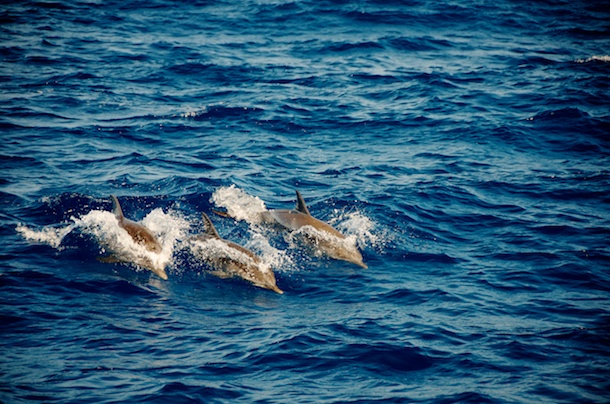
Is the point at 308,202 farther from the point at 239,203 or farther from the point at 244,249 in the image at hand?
the point at 244,249

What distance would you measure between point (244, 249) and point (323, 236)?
1.89m

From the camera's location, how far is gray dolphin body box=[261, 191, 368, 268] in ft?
46.6

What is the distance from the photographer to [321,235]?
47.2ft

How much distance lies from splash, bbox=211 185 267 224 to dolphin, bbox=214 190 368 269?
1003mm

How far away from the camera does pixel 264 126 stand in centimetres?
2152

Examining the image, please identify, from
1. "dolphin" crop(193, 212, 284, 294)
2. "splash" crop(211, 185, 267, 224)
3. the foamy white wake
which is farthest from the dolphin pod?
"splash" crop(211, 185, 267, 224)

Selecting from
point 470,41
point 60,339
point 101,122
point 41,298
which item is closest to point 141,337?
point 60,339

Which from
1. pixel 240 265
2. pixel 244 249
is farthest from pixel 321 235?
pixel 240 265

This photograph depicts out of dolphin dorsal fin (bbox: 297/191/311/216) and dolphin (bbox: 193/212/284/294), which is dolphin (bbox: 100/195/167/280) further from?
dolphin dorsal fin (bbox: 297/191/311/216)

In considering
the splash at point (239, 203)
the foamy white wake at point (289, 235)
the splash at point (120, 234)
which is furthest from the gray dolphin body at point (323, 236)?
the splash at point (120, 234)

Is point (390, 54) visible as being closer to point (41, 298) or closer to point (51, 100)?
point (51, 100)

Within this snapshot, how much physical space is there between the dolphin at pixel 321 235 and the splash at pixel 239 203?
1.00 m

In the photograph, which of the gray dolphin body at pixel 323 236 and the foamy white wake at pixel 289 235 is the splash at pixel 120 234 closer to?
the foamy white wake at pixel 289 235

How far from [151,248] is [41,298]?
2.25 meters
